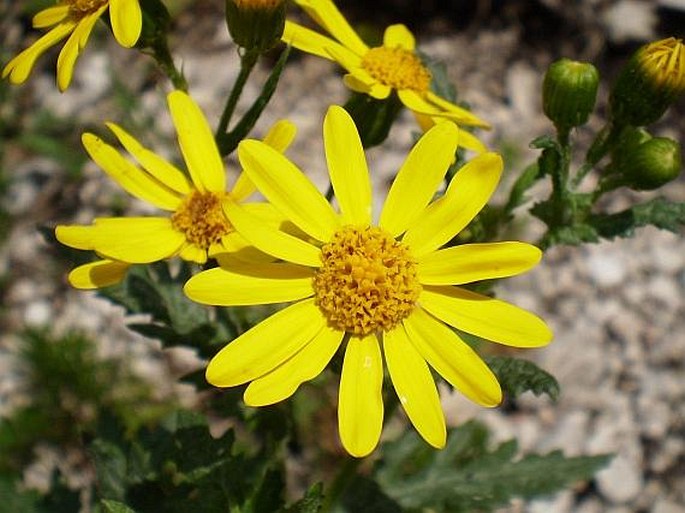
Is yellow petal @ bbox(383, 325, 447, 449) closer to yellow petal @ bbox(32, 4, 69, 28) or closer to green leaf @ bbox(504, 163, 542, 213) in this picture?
green leaf @ bbox(504, 163, 542, 213)

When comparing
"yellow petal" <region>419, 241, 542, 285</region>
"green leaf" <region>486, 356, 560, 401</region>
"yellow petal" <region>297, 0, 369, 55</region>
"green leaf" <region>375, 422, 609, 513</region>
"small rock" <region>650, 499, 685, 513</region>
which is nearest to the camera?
"yellow petal" <region>419, 241, 542, 285</region>

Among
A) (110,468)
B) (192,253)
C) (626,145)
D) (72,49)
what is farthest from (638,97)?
(110,468)

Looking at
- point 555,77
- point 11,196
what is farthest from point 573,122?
point 11,196

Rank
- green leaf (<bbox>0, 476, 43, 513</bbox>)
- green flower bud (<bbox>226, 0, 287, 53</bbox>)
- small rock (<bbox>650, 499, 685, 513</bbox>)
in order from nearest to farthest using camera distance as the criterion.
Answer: green flower bud (<bbox>226, 0, 287, 53</bbox>)
green leaf (<bbox>0, 476, 43, 513</bbox>)
small rock (<bbox>650, 499, 685, 513</bbox>)

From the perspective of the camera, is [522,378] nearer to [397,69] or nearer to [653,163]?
[653,163]

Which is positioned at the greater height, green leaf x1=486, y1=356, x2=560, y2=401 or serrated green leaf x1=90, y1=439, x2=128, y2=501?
serrated green leaf x1=90, y1=439, x2=128, y2=501

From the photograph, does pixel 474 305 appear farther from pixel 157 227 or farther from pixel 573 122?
pixel 157 227

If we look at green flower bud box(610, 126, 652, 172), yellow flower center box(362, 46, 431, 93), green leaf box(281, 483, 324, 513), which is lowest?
green leaf box(281, 483, 324, 513)

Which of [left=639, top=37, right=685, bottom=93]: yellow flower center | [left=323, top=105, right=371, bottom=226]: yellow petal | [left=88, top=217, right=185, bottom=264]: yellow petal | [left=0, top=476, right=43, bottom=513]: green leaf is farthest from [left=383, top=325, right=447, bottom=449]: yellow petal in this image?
[left=0, top=476, right=43, bottom=513]: green leaf
